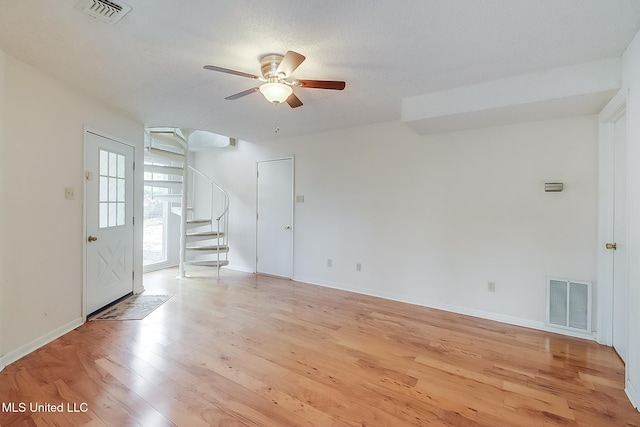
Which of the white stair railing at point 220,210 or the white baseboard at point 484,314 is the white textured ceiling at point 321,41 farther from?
the white stair railing at point 220,210

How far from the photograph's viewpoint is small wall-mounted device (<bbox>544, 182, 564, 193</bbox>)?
110 inches

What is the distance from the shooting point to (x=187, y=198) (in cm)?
494

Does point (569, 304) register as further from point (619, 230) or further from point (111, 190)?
point (111, 190)

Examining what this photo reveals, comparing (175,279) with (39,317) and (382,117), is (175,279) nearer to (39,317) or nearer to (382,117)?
(39,317)

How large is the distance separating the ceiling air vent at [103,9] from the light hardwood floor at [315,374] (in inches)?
95.8

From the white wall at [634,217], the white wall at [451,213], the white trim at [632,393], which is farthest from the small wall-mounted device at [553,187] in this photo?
the white trim at [632,393]

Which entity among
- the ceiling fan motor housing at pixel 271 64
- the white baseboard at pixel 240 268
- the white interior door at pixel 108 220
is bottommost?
the white baseboard at pixel 240 268

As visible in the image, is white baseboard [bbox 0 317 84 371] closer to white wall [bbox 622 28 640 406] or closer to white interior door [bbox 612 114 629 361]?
white wall [bbox 622 28 640 406]

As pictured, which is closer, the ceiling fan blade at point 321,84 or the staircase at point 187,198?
the ceiling fan blade at point 321,84

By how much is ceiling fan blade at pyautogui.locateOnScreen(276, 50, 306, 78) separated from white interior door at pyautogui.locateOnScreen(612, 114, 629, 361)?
9.06ft

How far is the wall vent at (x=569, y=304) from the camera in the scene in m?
2.73

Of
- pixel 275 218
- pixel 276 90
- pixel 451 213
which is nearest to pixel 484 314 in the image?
pixel 451 213

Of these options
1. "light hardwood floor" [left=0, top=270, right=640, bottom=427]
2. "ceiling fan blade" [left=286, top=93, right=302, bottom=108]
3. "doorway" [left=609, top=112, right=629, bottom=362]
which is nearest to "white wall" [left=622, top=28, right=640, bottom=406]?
"light hardwood floor" [left=0, top=270, right=640, bottom=427]

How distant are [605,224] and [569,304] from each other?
859mm
